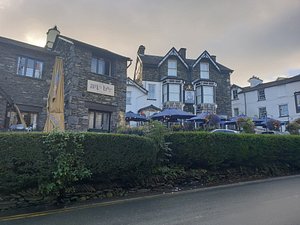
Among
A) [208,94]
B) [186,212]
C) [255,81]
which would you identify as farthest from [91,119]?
[255,81]

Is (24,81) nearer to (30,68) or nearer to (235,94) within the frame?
(30,68)

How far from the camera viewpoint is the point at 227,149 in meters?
11.8

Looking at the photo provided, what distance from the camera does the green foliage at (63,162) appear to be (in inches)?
296

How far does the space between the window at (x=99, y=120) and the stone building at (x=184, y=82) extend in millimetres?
12088

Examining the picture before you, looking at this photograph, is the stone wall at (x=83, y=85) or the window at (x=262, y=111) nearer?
the stone wall at (x=83, y=85)

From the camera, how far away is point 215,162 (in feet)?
37.7

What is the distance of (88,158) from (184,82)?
86.0ft

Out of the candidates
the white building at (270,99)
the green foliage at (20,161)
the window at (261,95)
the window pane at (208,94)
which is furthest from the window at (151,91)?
the green foliage at (20,161)

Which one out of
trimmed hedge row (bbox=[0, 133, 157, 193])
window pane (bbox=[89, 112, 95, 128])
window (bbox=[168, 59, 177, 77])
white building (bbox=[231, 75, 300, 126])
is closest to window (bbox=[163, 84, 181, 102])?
window (bbox=[168, 59, 177, 77])

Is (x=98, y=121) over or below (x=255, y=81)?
below

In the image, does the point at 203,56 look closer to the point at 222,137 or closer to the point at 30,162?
the point at 222,137

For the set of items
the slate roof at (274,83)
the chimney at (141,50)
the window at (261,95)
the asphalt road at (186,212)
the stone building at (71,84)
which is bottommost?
the asphalt road at (186,212)

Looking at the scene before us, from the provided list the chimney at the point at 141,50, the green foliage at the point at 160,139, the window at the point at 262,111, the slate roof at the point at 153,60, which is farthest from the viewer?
the window at the point at 262,111

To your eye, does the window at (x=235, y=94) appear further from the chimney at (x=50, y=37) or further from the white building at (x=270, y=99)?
the chimney at (x=50, y=37)
